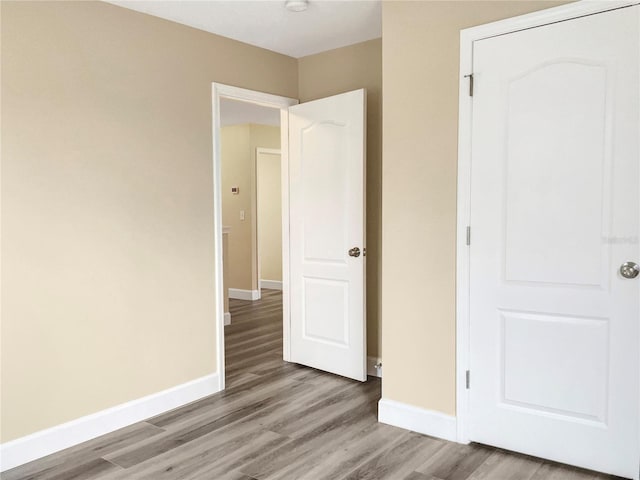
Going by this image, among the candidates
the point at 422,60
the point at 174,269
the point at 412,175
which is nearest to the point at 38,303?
the point at 174,269

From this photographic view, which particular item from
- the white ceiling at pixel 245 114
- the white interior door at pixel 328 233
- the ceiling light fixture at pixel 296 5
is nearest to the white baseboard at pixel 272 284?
the white ceiling at pixel 245 114

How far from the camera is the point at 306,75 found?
165 inches

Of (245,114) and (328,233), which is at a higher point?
(245,114)

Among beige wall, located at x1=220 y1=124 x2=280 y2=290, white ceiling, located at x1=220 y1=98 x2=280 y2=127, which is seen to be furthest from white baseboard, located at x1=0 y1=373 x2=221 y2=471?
beige wall, located at x1=220 y1=124 x2=280 y2=290

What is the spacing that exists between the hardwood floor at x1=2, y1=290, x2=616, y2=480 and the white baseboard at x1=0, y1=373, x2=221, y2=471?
0.16 feet

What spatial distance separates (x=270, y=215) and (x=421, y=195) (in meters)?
5.68

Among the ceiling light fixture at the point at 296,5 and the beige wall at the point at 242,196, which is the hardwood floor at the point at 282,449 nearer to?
the ceiling light fixture at the point at 296,5

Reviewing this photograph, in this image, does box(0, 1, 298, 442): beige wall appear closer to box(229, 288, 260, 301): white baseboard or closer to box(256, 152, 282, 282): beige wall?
box(229, 288, 260, 301): white baseboard

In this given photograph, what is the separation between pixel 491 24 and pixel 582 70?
52 cm

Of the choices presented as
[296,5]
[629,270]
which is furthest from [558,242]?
[296,5]

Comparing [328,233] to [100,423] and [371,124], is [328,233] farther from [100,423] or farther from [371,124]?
[100,423]

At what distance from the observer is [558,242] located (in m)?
2.44

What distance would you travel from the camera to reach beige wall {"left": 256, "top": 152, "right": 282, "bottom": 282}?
27.0 feet

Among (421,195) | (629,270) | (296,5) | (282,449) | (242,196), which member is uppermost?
(296,5)
